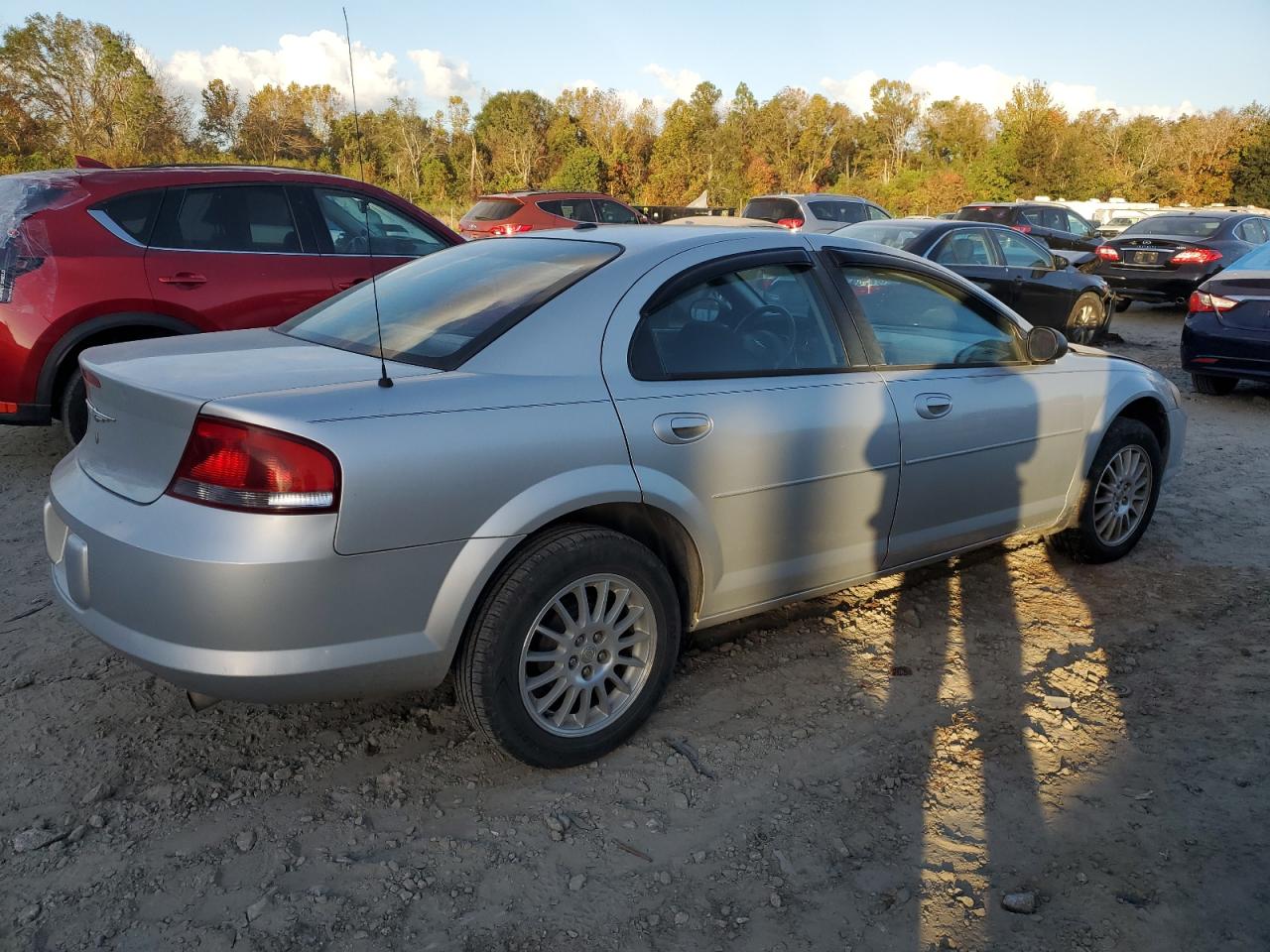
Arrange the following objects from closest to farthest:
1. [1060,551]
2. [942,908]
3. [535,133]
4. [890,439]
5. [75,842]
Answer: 1. [942,908]
2. [75,842]
3. [890,439]
4. [1060,551]
5. [535,133]

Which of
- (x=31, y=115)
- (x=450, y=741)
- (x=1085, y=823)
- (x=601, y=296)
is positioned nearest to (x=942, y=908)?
(x=1085, y=823)

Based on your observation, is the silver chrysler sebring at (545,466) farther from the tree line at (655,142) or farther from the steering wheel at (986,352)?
the tree line at (655,142)

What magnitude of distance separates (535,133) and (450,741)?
53.5m

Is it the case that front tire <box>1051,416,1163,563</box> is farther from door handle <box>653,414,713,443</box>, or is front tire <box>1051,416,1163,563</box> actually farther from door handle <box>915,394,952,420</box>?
door handle <box>653,414,713,443</box>

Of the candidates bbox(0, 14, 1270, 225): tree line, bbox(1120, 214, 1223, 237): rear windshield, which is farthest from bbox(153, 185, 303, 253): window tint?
bbox(0, 14, 1270, 225): tree line

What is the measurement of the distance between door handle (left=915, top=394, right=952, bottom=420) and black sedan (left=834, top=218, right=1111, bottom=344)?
20.3 feet

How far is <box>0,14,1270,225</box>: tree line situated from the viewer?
31.0 meters

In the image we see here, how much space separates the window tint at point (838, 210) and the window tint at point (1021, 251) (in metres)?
5.96

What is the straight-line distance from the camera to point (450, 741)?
3.16 meters

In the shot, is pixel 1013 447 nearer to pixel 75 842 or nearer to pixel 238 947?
pixel 238 947

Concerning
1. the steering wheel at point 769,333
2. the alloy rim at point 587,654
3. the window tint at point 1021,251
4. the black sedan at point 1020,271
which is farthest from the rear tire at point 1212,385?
the alloy rim at point 587,654

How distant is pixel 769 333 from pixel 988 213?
48.6 feet

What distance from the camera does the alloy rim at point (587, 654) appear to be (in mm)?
2893

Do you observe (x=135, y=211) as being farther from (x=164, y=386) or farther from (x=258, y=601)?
(x=258, y=601)
